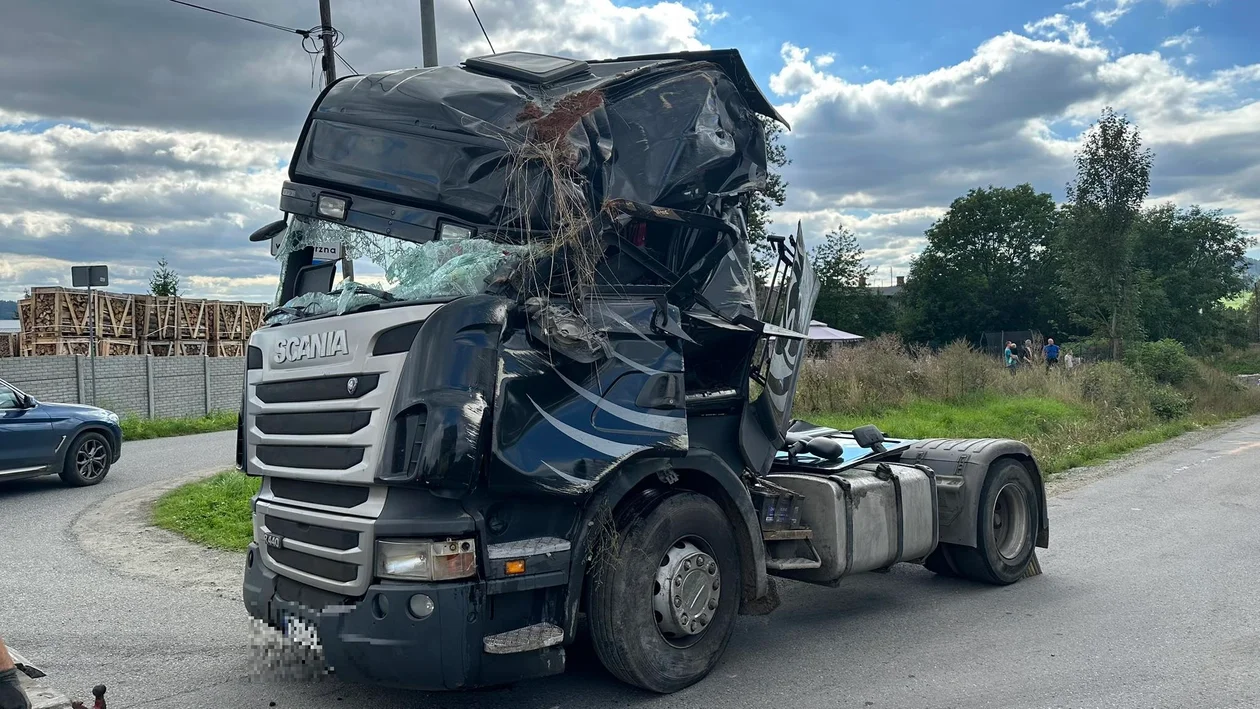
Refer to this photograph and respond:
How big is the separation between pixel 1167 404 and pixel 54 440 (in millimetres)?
23017

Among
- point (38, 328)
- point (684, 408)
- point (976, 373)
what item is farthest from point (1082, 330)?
point (684, 408)

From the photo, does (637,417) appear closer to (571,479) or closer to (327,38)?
(571,479)

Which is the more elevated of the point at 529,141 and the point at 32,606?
the point at 529,141

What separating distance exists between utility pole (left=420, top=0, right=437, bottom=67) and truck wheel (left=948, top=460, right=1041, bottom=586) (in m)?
7.88

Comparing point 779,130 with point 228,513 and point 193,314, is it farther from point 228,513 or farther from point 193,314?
point 193,314

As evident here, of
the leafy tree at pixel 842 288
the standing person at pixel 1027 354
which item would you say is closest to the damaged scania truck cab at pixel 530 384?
the standing person at pixel 1027 354

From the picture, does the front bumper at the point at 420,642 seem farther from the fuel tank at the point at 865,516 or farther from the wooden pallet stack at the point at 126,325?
the wooden pallet stack at the point at 126,325

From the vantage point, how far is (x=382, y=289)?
4441mm

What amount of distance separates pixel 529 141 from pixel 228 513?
7.35 m

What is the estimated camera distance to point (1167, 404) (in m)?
22.7

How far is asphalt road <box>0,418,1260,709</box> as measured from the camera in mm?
4766

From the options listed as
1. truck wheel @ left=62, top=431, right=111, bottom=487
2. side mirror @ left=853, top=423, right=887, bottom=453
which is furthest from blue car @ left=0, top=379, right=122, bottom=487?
side mirror @ left=853, top=423, right=887, bottom=453

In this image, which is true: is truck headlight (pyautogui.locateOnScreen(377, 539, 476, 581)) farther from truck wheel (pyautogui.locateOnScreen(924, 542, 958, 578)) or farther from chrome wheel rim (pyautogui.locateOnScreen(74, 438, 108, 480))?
chrome wheel rim (pyautogui.locateOnScreen(74, 438, 108, 480))

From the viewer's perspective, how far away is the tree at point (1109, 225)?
94.3ft
